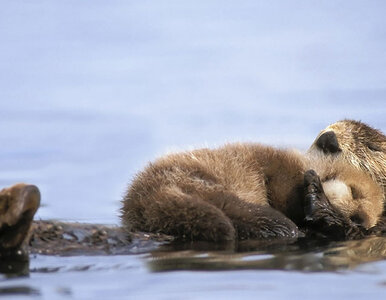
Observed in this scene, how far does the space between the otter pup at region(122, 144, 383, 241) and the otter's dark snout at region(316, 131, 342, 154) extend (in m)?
0.17

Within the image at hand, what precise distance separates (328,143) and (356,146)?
34cm

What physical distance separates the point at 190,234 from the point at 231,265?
66 centimetres

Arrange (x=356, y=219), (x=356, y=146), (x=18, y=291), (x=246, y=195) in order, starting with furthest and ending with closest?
1. (x=356, y=146)
2. (x=356, y=219)
3. (x=246, y=195)
4. (x=18, y=291)

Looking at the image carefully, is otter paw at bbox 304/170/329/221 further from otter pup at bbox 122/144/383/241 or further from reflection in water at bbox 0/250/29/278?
reflection in water at bbox 0/250/29/278

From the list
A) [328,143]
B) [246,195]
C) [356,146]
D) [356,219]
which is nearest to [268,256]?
[246,195]

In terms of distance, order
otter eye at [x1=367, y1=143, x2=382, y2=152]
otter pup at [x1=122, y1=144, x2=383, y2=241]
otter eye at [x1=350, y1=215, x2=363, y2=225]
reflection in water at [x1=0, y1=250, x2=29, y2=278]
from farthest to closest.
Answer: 1. otter eye at [x1=367, y1=143, x2=382, y2=152]
2. otter eye at [x1=350, y1=215, x2=363, y2=225]
3. otter pup at [x1=122, y1=144, x2=383, y2=241]
4. reflection in water at [x1=0, y1=250, x2=29, y2=278]

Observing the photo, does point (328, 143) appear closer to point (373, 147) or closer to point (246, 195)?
point (373, 147)

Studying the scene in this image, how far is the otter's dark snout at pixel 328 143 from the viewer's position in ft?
22.6

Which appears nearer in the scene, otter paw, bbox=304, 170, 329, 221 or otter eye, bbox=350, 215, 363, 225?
otter paw, bbox=304, 170, 329, 221

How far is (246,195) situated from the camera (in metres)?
6.12

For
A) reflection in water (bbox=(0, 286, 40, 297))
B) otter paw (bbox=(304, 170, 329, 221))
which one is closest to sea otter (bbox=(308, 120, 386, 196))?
otter paw (bbox=(304, 170, 329, 221))

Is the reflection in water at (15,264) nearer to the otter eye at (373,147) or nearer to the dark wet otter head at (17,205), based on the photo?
the dark wet otter head at (17,205)

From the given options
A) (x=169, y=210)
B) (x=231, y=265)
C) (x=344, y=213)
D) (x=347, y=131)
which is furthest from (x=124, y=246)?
(x=347, y=131)

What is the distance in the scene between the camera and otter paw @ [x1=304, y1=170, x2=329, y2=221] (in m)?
6.13
